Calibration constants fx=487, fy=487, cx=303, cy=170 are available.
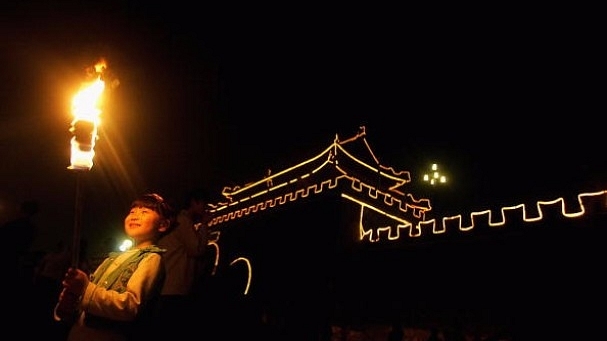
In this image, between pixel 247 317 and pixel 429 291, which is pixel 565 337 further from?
pixel 247 317

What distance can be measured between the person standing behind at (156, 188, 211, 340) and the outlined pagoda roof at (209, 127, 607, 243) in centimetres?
770

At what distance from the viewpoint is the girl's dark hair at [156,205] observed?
14.6ft

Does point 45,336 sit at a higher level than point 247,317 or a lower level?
lower

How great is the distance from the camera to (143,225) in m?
4.34

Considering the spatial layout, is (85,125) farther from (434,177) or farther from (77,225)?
(434,177)

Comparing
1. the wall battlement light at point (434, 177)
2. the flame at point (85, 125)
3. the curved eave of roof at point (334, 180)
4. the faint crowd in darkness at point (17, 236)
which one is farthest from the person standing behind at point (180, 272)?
the wall battlement light at point (434, 177)

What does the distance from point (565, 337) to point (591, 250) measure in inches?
80.5

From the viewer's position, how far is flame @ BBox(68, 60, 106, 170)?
4.03 metres

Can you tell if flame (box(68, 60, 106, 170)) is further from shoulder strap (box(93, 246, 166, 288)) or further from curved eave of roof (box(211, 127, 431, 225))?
curved eave of roof (box(211, 127, 431, 225))

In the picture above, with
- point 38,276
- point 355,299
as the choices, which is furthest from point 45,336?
point 355,299

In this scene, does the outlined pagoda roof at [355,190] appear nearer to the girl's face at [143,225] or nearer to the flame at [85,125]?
the girl's face at [143,225]

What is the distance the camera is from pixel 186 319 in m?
6.42

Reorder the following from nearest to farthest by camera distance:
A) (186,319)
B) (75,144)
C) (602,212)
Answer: (75,144) → (186,319) → (602,212)

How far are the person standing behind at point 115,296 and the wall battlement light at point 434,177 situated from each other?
2598cm
